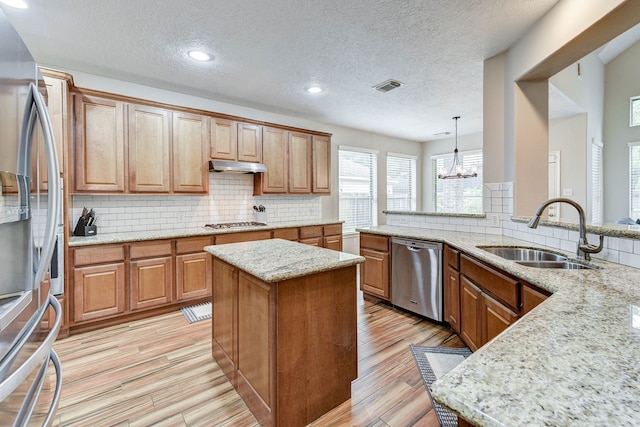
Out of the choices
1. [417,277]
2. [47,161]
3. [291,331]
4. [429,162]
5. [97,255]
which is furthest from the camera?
[429,162]

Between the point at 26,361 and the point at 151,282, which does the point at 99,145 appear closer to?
the point at 151,282

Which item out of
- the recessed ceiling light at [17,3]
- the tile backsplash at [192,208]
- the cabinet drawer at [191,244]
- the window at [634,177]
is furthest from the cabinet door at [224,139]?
the window at [634,177]

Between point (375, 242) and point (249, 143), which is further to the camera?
point (249, 143)

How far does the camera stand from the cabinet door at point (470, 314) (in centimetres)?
216

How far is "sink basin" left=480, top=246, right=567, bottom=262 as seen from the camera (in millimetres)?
2133

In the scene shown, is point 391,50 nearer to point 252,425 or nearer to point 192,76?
point 192,76

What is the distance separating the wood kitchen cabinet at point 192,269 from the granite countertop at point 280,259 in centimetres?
133

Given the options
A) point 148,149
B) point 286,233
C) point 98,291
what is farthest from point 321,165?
point 98,291

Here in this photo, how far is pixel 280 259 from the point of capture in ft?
6.04

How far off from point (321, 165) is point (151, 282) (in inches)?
118

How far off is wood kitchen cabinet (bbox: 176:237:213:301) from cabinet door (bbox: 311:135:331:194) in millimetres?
2060

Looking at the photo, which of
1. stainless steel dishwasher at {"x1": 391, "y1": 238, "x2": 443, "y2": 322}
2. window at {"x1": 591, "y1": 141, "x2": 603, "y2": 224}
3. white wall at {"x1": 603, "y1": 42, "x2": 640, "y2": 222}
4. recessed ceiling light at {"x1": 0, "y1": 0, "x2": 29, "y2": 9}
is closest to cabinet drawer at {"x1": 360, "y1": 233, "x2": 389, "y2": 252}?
stainless steel dishwasher at {"x1": 391, "y1": 238, "x2": 443, "y2": 322}

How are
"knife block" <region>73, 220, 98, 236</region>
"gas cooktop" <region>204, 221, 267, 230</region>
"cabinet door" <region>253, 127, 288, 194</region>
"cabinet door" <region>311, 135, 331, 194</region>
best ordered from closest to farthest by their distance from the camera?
1. "knife block" <region>73, 220, 98, 236</region>
2. "gas cooktop" <region>204, 221, 267, 230</region>
3. "cabinet door" <region>253, 127, 288, 194</region>
4. "cabinet door" <region>311, 135, 331, 194</region>

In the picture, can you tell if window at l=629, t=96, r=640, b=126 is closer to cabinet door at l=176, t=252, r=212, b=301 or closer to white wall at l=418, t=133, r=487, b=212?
white wall at l=418, t=133, r=487, b=212
